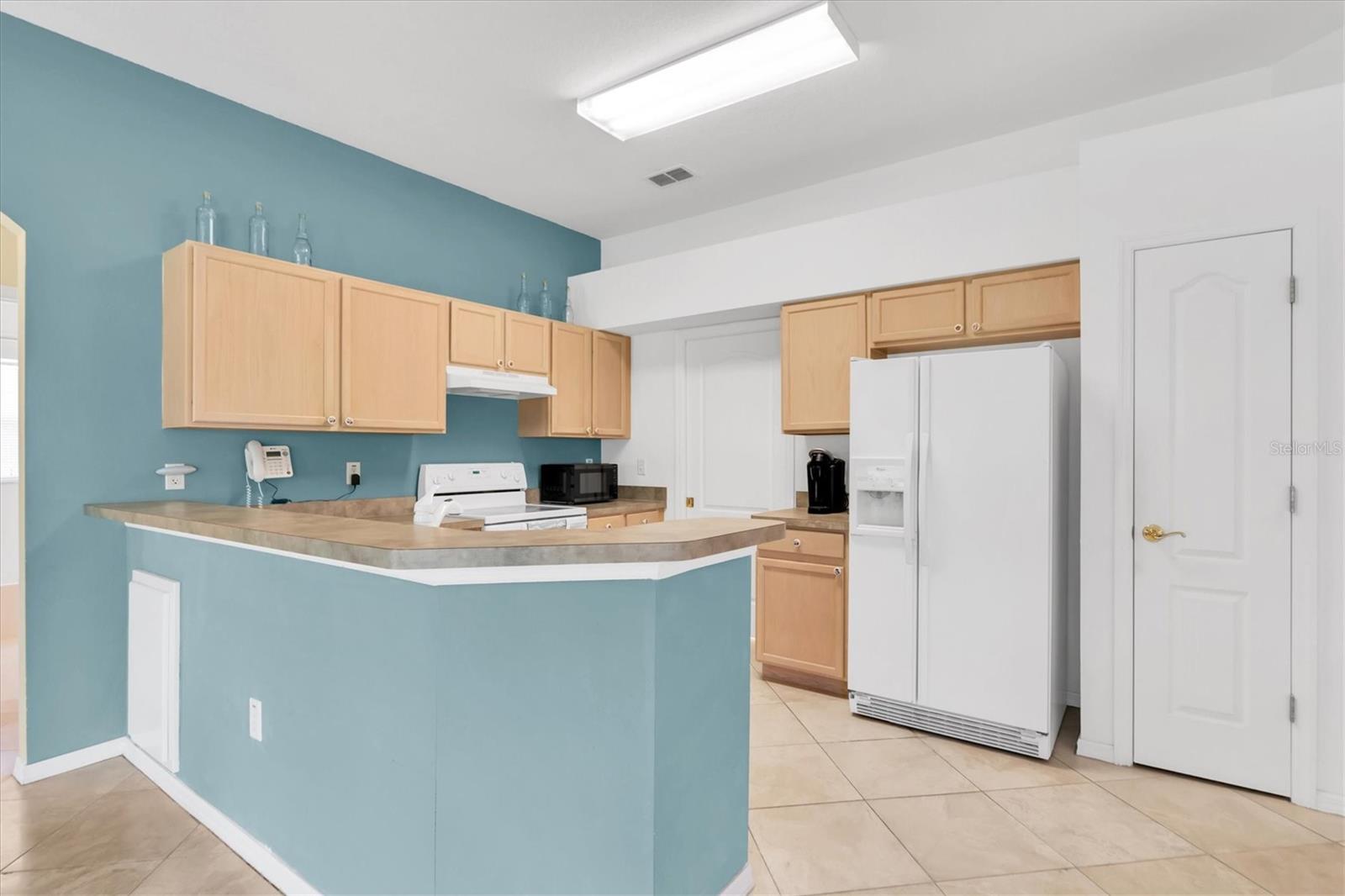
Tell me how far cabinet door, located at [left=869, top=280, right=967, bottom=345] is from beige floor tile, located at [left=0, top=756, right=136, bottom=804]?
12.7 ft

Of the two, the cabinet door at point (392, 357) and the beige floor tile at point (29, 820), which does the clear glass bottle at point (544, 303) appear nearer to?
the cabinet door at point (392, 357)

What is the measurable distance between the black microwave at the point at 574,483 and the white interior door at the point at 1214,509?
312 centimetres

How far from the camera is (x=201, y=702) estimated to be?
2281 millimetres

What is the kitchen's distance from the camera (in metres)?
1.63

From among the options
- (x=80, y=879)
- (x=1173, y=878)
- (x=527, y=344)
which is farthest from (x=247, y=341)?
(x=1173, y=878)

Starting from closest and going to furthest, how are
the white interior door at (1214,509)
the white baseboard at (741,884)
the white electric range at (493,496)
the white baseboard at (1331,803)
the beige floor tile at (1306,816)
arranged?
1. the white baseboard at (741,884)
2. the beige floor tile at (1306,816)
3. the white baseboard at (1331,803)
4. the white interior door at (1214,509)
5. the white electric range at (493,496)

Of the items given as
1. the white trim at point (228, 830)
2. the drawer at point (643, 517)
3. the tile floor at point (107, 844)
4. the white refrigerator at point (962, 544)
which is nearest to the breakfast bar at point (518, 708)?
the white trim at point (228, 830)

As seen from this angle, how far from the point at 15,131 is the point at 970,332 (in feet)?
13.5

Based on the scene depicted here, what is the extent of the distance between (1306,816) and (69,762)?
4.59 meters

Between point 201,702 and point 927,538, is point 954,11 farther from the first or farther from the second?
point 201,702

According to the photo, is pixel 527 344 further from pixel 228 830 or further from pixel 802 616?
pixel 228 830

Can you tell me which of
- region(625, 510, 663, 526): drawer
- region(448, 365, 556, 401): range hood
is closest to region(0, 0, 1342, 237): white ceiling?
region(448, 365, 556, 401): range hood

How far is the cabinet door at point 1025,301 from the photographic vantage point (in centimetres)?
306

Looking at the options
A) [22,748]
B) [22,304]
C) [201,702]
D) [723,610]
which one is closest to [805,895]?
[723,610]
